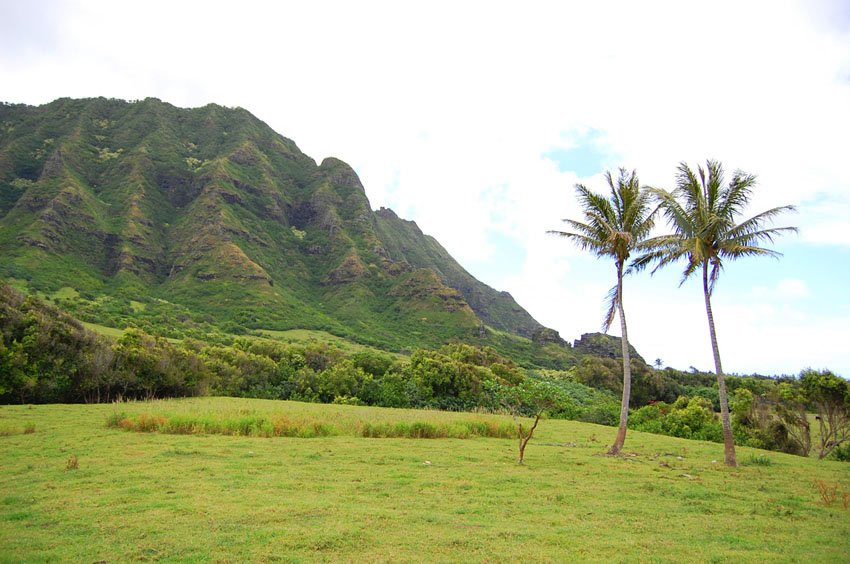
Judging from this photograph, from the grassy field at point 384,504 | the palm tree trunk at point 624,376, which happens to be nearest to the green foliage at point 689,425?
the grassy field at point 384,504

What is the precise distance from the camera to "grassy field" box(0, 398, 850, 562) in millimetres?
6785

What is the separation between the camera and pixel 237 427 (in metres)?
19.3

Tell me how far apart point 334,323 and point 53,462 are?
94.3 m

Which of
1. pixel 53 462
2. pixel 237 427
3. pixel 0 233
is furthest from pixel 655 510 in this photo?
pixel 0 233

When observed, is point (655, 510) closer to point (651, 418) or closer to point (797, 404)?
point (797, 404)

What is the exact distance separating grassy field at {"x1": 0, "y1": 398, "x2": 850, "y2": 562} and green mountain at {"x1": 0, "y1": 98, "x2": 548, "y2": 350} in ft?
193

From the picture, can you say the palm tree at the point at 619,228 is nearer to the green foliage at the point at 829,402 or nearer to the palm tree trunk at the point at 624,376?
the palm tree trunk at the point at 624,376

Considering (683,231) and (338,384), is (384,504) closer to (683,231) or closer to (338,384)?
(683,231)

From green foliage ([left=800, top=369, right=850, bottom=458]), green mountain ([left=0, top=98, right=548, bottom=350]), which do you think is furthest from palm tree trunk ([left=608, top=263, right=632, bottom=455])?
green mountain ([left=0, top=98, right=548, bottom=350])

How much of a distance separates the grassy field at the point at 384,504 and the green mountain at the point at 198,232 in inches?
2316

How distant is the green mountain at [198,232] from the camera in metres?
93.3

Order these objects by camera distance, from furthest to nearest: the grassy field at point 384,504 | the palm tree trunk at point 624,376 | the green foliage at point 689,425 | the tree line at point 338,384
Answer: the green foliage at point 689,425 < the tree line at point 338,384 < the palm tree trunk at point 624,376 < the grassy field at point 384,504

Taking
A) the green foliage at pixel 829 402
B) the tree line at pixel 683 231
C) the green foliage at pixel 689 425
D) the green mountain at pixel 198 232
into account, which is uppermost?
the green mountain at pixel 198 232

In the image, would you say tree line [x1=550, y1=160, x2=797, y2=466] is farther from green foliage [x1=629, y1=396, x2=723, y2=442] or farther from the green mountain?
the green mountain
